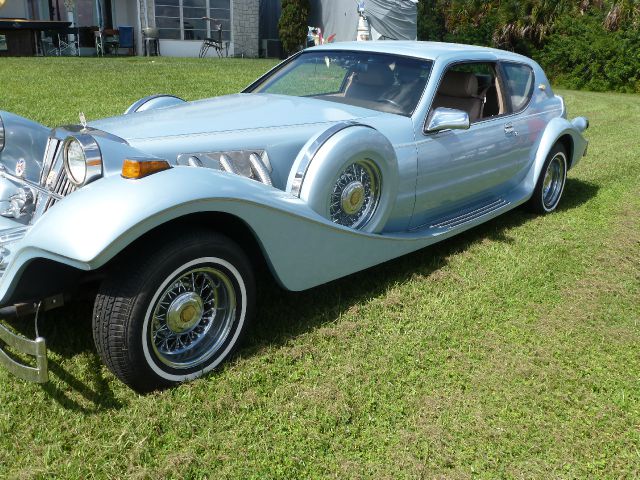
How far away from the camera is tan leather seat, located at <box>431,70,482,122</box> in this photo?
4.65m

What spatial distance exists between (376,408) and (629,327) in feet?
6.24

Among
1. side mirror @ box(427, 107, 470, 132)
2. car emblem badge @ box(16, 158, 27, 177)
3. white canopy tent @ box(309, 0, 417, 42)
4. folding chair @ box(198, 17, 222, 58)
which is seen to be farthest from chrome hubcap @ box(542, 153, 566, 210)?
folding chair @ box(198, 17, 222, 58)

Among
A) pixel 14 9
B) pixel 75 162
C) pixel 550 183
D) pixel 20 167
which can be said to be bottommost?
pixel 550 183

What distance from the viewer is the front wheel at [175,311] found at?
2.41m

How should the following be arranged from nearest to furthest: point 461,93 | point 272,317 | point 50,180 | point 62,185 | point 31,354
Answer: point 31,354 < point 62,185 < point 50,180 < point 272,317 < point 461,93

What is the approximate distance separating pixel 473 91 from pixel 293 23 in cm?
1723

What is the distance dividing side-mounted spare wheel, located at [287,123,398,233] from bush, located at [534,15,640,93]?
56.7ft

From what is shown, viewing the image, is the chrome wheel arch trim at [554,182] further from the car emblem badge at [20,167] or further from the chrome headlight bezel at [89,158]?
the car emblem badge at [20,167]

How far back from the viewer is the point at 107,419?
2.45 m

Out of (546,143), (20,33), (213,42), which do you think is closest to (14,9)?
(20,33)

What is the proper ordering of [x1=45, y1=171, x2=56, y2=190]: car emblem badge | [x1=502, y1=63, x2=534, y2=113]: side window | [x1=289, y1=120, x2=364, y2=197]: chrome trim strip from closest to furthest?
[x1=45, y1=171, x2=56, y2=190]: car emblem badge → [x1=289, y1=120, x2=364, y2=197]: chrome trim strip → [x1=502, y1=63, x2=534, y2=113]: side window

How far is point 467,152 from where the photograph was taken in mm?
4277

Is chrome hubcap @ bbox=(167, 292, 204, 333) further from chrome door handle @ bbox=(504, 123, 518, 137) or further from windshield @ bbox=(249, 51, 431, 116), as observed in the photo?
chrome door handle @ bbox=(504, 123, 518, 137)

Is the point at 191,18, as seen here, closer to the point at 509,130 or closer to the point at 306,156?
the point at 509,130
